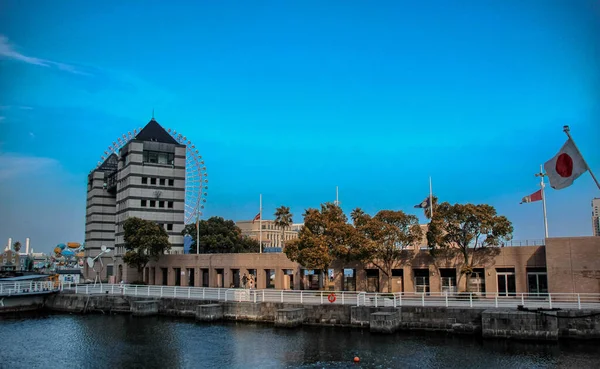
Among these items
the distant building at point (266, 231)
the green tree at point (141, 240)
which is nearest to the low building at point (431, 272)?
the green tree at point (141, 240)

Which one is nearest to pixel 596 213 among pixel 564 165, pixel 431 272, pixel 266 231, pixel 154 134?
pixel 431 272

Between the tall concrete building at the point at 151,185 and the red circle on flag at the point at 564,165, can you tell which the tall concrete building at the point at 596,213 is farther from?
the tall concrete building at the point at 151,185

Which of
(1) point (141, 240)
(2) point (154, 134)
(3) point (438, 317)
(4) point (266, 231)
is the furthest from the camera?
(4) point (266, 231)

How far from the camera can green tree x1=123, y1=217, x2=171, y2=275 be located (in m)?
67.5

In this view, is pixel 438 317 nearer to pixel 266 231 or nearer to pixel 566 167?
pixel 566 167

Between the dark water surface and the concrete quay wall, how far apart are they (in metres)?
1.13

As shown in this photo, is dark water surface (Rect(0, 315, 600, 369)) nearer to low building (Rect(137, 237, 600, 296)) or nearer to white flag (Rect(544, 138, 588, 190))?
low building (Rect(137, 237, 600, 296))

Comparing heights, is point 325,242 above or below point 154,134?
below

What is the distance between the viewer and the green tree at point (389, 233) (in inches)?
1913

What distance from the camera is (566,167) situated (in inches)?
1158

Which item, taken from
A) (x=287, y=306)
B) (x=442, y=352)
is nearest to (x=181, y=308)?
(x=287, y=306)

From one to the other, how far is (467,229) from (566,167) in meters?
17.0

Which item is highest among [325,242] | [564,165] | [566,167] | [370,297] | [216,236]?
[564,165]

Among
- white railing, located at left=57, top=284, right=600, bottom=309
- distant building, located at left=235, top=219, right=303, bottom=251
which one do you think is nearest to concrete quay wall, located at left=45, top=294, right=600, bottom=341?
white railing, located at left=57, top=284, right=600, bottom=309
